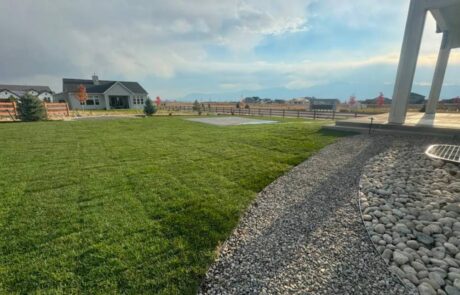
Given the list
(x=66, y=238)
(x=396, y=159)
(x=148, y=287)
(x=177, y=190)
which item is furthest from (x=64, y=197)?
(x=396, y=159)

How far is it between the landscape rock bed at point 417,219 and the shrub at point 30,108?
69.0 ft

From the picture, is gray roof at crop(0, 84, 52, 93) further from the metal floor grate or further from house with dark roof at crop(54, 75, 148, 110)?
the metal floor grate

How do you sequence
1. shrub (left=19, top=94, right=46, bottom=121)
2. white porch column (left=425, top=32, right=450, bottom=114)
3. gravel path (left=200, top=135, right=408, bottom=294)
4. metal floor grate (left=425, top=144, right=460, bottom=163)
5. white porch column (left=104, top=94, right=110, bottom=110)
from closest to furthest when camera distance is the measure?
gravel path (left=200, top=135, right=408, bottom=294), metal floor grate (left=425, top=144, right=460, bottom=163), white porch column (left=425, top=32, right=450, bottom=114), shrub (left=19, top=94, right=46, bottom=121), white porch column (left=104, top=94, right=110, bottom=110)

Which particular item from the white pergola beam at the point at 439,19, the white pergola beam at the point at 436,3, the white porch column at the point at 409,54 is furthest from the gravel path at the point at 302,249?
the white pergola beam at the point at 439,19

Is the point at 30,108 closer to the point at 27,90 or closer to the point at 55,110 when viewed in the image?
the point at 55,110

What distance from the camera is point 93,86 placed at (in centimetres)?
3478

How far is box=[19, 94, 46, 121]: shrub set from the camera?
53.9 feet

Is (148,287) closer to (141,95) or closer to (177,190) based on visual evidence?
(177,190)

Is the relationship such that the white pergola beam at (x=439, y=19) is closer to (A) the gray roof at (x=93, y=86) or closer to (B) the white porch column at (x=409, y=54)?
(B) the white porch column at (x=409, y=54)

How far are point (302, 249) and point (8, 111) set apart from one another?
2311 cm

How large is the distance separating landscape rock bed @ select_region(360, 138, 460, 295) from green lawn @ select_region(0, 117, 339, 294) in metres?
1.78

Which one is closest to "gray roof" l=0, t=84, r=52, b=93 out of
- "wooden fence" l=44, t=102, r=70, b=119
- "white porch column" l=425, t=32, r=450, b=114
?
"wooden fence" l=44, t=102, r=70, b=119

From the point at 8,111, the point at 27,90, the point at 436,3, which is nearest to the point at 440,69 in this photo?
the point at 436,3

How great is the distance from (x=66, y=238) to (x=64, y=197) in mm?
1416
